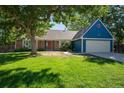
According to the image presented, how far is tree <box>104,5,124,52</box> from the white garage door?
17.8 ft

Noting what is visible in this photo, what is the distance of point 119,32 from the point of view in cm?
4266

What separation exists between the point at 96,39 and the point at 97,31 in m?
1.19

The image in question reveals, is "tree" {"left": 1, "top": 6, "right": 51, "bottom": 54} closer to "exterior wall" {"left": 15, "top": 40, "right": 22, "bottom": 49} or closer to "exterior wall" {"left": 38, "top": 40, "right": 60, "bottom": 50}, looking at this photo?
"exterior wall" {"left": 38, "top": 40, "right": 60, "bottom": 50}

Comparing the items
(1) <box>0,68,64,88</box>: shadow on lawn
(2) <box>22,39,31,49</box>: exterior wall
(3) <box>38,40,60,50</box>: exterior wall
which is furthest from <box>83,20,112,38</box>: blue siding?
(1) <box>0,68,64,88</box>: shadow on lawn

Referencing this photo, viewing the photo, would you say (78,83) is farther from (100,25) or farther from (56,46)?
(56,46)

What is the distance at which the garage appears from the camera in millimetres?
37219

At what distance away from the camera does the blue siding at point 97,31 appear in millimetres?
37312

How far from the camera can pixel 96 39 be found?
3750 cm

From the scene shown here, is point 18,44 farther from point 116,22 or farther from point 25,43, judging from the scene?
point 116,22

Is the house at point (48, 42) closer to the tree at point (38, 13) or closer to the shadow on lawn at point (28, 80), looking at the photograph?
the tree at point (38, 13)

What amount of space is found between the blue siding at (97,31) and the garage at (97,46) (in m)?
0.87

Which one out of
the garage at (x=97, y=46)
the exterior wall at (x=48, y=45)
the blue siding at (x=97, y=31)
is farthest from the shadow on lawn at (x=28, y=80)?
the exterior wall at (x=48, y=45)

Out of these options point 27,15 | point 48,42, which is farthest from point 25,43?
point 27,15

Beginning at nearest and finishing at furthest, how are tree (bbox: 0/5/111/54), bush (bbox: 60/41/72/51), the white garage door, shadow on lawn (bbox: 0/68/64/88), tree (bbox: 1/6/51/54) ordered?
shadow on lawn (bbox: 0/68/64/88), tree (bbox: 0/5/111/54), tree (bbox: 1/6/51/54), the white garage door, bush (bbox: 60/41/72/51)
